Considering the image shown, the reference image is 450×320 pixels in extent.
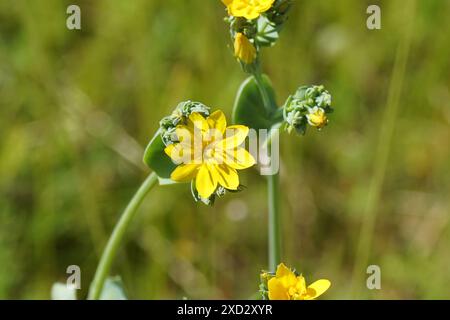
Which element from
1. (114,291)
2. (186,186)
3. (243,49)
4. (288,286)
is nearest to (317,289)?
(288,286)

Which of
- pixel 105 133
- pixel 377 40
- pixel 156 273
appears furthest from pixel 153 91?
pixel 377 40

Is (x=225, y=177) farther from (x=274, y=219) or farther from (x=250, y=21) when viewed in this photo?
(x=250, y=21)

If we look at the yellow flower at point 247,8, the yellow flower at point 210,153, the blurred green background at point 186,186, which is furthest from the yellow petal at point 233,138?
the blurred green background at point 186,186

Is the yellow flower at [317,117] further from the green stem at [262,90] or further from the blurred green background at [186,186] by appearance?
the blurred green background at [186,186]
